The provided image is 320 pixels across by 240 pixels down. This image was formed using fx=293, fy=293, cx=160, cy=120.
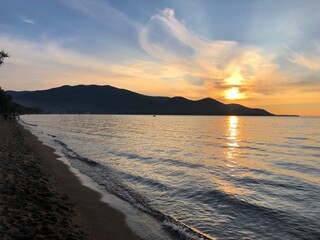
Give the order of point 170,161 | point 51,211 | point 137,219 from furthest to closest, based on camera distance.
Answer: point 170,161
point 137,219
point 51,211

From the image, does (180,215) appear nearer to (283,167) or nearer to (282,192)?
(282,192)

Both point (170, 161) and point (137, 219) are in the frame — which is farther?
point (170, 161)

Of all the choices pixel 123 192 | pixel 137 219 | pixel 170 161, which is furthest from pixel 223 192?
pixel 170 161

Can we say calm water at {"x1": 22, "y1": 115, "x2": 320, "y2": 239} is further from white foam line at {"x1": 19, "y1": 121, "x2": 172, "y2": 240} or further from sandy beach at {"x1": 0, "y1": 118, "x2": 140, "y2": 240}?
sandy beach at {"x1": 0, "y1": 118, "x2": 140, "y2": 240}

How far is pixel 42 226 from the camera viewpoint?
9.08m

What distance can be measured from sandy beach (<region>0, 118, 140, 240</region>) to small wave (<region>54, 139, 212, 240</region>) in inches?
56.6

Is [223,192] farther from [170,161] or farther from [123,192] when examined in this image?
[170,161]

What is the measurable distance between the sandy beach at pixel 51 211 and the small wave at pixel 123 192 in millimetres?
1437

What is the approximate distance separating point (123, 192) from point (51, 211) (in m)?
5.91

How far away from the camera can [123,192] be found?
16234 mm

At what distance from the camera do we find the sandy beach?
885 cm

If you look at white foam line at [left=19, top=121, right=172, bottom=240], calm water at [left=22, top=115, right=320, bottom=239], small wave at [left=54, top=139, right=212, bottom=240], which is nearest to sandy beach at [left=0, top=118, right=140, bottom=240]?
white foam line at [left=19, top=121, right=172, bottom=240]

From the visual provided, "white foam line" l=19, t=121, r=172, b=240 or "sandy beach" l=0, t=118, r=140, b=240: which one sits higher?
"sandy beach" l=0, t=118, r=140, b=240

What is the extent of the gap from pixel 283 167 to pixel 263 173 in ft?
13.1
